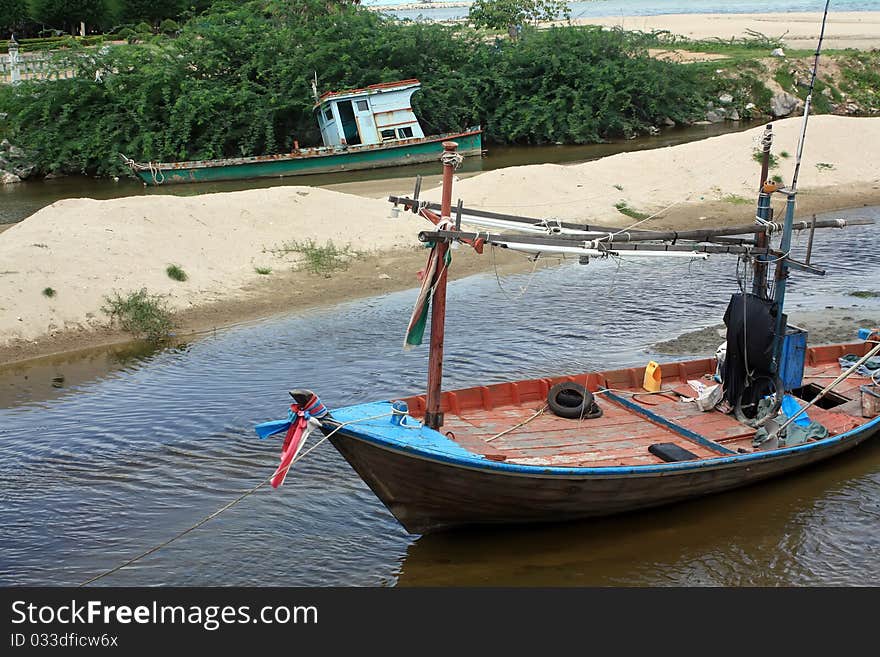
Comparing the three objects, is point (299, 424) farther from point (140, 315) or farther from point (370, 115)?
point (370, 115)

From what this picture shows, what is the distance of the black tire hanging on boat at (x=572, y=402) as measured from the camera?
1334 centimetres

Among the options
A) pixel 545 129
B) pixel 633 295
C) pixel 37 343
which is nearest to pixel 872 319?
pixel 633 295

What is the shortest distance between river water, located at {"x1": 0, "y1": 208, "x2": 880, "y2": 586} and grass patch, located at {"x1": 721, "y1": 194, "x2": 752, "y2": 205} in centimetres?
964

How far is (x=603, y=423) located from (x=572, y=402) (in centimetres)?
52

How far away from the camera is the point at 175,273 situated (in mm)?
21656

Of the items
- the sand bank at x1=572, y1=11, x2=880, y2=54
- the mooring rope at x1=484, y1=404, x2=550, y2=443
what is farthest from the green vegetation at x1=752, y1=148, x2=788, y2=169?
the sand bank at x1=572, y1=11, x2=880, y2=54

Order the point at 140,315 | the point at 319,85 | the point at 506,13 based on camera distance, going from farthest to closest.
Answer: the point at 506,13
the point at 319,85
the point at 140,315

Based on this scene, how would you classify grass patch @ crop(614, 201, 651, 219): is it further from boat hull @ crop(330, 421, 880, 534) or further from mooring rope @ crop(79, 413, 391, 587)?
mooring rope @ crop(79, 413, 391, 587)

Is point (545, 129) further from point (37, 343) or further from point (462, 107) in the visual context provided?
point (37, 343)

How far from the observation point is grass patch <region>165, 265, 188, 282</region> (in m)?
21.6

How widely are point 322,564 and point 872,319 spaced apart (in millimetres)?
13499

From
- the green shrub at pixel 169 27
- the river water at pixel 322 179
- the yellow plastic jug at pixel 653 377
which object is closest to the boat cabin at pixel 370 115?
the river water at pixel 322 179

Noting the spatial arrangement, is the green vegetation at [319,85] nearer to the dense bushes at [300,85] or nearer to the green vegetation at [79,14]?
the dense bushes at [300,85]

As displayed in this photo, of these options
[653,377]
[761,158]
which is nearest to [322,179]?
[761,158]
